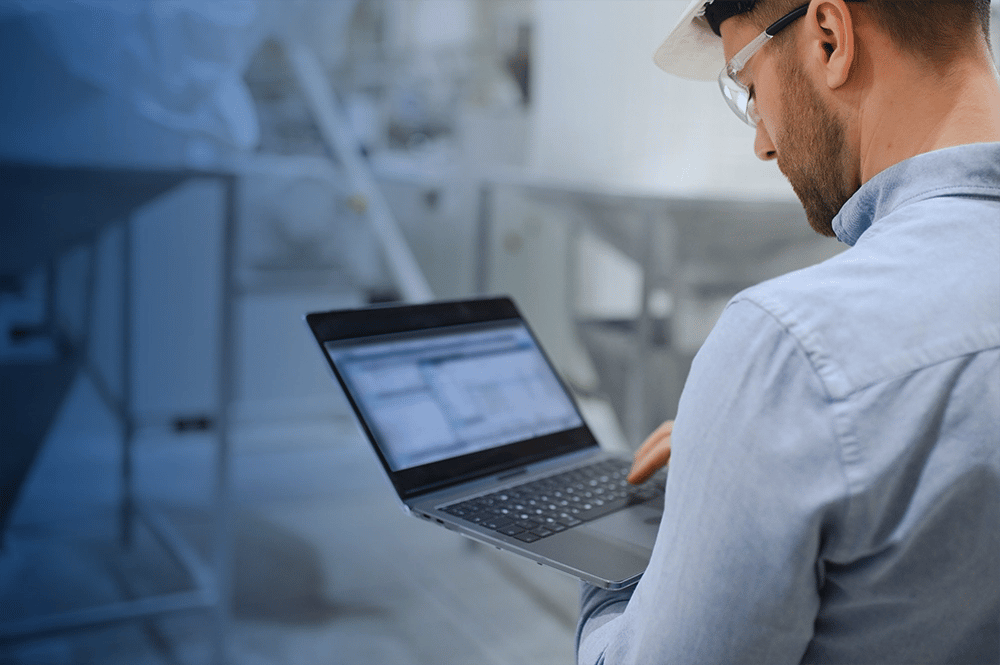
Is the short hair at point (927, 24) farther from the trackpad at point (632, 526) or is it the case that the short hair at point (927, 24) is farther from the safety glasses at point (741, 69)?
the trackpad at point (632, 526)

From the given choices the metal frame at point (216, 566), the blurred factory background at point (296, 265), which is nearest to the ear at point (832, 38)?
the blurred factory background at point (296, 265)

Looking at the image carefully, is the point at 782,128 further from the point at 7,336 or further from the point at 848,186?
the point at 7,336

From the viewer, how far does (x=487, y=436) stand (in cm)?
80

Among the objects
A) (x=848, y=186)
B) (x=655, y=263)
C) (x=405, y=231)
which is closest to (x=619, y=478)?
(x=848, y=186)

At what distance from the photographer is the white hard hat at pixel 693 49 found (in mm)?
608

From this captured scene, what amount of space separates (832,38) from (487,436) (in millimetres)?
447

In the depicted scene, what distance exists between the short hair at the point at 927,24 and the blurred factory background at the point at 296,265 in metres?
0.96

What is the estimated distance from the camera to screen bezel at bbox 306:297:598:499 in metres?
0.72

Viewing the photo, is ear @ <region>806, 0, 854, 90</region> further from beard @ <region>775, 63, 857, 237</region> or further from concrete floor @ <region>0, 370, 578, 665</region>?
concrete floor @ <region>0, 370, 578, 665</region>

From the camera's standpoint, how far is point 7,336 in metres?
1.85

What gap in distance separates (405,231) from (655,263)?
4.04ft

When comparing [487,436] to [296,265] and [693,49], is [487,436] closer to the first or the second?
[693,49]

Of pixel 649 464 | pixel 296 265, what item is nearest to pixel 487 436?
pixel 649 464

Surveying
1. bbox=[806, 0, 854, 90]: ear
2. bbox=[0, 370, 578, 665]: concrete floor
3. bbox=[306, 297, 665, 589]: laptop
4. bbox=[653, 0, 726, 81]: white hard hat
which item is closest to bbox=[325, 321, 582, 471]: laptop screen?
bbox=[306, 297, 665, 589]: laptop
